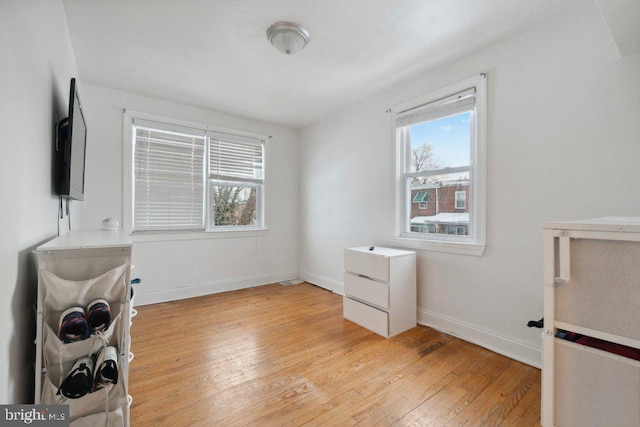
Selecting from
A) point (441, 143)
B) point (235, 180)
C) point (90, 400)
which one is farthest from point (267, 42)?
point (90, 400)

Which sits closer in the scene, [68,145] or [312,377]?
[68,145]

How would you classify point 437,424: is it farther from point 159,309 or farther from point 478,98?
point 159,309

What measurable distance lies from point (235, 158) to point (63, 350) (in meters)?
3.17

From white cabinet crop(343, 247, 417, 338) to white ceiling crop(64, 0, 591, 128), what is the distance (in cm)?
177

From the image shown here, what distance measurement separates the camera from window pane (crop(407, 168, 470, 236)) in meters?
2.53

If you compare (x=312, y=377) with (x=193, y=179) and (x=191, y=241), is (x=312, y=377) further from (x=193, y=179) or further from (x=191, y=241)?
(x=193, y=179)

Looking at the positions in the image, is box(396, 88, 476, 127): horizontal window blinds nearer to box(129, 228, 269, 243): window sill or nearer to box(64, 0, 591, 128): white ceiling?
box(64, 0, 591, 128): white ceiling

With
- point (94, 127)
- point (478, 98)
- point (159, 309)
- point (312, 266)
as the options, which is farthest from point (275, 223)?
point (478, 98)

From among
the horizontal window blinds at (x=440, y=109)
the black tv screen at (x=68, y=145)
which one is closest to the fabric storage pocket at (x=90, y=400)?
the black tv screen at (x=68, y=145)

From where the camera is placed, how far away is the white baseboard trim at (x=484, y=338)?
202cm

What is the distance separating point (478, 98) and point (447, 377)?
215 cm

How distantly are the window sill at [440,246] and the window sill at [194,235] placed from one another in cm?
204

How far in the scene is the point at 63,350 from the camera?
1.06 m

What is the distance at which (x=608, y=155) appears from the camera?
1.75 m
